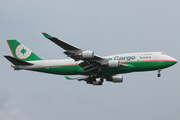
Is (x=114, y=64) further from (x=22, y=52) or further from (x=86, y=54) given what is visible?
(x=22, y=52)

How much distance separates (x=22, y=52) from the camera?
52656 mm

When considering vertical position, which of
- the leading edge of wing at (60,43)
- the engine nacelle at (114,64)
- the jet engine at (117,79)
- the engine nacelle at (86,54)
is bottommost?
the jet engine at (117,79)

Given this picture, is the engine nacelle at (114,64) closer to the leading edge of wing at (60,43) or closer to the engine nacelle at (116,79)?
the leading edge of wing at (60,43)

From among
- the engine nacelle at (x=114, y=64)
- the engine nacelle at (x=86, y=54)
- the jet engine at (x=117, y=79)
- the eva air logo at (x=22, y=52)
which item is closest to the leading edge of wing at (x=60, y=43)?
the engine nacelle at (x=86, y=54)

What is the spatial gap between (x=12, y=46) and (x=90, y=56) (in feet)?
58.8

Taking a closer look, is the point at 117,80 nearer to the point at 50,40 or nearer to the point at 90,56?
the point at 90,56

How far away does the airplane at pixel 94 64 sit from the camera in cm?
4244

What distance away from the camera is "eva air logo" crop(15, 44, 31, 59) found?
52344 mm

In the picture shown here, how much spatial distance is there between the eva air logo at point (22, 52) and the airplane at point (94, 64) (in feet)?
3.13

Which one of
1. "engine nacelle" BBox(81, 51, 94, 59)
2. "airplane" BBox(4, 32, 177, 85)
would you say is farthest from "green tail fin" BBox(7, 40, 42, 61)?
"engine nacelle" BBox(81, 51, 94, 59)

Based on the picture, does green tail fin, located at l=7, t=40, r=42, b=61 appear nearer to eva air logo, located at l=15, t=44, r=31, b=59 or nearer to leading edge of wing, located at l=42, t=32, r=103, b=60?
eva air logo, located at l=15, t=44, r=31, b=59

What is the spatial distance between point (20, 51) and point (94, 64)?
1522 cm

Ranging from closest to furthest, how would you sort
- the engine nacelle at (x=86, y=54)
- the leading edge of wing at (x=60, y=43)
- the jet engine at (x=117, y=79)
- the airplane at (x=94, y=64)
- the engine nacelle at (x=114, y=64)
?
1. the leading edge of wing at (x=60, y=43)
2. the engine nacelle at (x=86, y=54)
3. the airplane at (x=94, y=64)
4. the engine nacelle at (x=114, y=64)
5. the jet engine at (x=117, y=79)

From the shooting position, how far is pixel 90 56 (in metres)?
41.8
